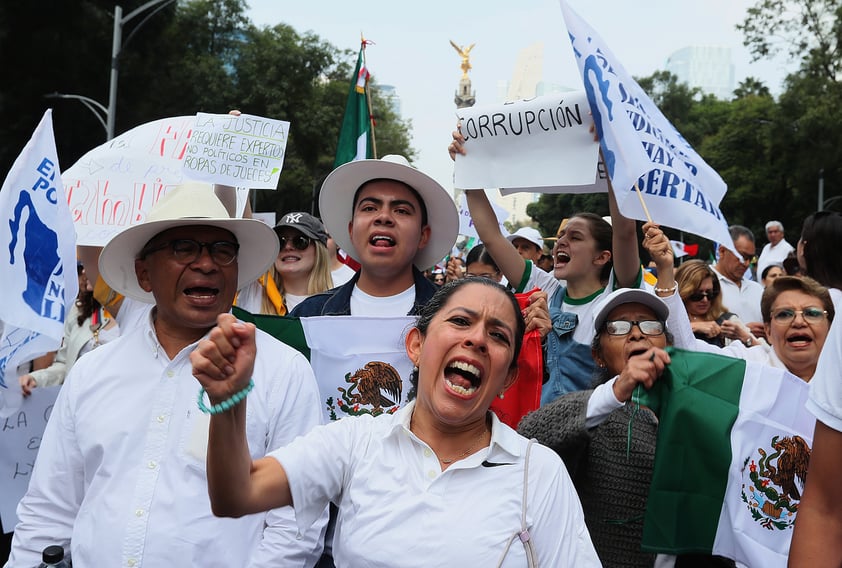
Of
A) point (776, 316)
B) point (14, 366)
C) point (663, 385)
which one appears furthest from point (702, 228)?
point (14, 366)

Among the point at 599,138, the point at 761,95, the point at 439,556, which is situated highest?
the point at 761,95

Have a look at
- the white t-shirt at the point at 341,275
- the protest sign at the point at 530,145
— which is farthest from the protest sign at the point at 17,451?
the white t-shirt at the point at 341,275

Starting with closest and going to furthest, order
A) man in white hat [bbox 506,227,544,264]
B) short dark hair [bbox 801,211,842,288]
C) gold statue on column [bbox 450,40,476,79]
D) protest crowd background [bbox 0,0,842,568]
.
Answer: protest crowd background [bbox 0,0,842,568] → short dark hair [bbox 801,211,842,288] → man in white hat [bbox 506,227,544,264] → gold statue on column [bbox 450,40,476,79]

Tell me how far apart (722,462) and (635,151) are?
1682 millimetres

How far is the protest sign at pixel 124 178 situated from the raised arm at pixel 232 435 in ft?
8.28

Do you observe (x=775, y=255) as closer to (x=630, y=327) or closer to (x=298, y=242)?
(x=298, y=242)

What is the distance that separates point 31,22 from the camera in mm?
20812

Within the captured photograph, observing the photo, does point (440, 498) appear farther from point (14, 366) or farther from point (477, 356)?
point (14, 366)

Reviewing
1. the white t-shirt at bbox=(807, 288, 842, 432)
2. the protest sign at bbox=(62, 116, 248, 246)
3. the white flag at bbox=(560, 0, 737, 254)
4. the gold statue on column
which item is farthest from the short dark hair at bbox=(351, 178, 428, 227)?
the gold statue on column

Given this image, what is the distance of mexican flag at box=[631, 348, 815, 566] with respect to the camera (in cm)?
282

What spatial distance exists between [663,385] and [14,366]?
2.60 metres

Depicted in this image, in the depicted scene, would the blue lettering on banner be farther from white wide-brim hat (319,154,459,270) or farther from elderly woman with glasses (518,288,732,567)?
elderly woman with glasses (518,288,732,567)

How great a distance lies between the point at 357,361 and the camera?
11.1 feet

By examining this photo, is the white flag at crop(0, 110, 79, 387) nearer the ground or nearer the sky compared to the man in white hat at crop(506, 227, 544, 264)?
nearer the ground
